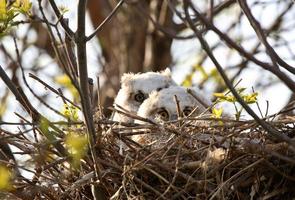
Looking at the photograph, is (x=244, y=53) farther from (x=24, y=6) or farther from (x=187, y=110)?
(x=187, y=110)

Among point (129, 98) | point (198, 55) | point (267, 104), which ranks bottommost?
point (267, 104)

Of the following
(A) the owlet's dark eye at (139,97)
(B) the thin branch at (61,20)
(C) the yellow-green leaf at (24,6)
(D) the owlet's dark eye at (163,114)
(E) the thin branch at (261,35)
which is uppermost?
(A) the owlet's dark eye at (139,97)

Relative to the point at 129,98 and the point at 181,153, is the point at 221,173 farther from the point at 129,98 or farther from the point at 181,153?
the point at 129,98

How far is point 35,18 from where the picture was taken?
412 cm

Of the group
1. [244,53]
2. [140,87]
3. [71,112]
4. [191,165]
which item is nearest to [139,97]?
[140,87]

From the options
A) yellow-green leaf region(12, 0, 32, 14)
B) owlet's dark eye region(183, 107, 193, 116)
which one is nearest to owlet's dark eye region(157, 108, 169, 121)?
owlet's dark eye region(183, 107, 193, 116)

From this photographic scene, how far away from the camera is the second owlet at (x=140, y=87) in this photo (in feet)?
19.6

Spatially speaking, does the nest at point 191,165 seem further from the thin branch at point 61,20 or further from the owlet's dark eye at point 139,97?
the owlet's dark eye at point 139,97

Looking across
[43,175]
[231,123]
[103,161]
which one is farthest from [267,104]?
[43,175]

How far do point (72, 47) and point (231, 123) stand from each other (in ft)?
2.93

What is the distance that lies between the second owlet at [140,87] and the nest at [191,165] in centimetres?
154

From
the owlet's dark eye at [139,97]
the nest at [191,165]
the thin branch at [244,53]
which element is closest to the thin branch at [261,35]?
the thin branch at [244,53]

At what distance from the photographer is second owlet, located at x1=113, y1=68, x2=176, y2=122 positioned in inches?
236

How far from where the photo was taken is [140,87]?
6074mm
